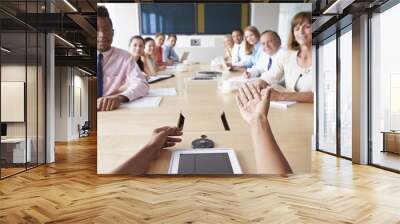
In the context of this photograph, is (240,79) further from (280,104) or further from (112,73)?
(112,73)

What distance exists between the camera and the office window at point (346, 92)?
798cm

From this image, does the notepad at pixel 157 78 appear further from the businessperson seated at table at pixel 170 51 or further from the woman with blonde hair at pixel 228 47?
the woman with blonde hair at pixel 228 47

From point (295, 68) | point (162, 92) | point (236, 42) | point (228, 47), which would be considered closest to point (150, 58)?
point (162, 92)

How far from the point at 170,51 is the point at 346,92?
434cm

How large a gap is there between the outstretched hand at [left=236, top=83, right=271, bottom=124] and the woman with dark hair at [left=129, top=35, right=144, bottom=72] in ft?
5.18

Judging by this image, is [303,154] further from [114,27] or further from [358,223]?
[114,27]

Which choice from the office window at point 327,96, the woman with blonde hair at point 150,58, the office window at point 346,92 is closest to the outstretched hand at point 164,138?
the woman with blonde hair at point 150,58

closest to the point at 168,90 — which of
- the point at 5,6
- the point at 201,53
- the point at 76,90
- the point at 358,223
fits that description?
the point at 201,53

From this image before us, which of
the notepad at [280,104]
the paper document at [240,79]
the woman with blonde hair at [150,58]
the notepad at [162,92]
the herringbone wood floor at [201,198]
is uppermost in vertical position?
the woman with blonde hair at [150,58]

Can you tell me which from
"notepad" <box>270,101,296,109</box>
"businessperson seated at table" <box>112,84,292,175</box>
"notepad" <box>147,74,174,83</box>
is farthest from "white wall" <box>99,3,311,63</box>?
"notepad" <box>270,101,296,109</box>

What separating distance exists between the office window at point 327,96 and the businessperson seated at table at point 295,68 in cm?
331

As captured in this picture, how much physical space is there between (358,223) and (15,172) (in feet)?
17.2

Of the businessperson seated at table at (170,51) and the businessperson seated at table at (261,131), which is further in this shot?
the businessperson seated at table at (170,51)

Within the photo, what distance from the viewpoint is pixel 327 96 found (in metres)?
9.48
